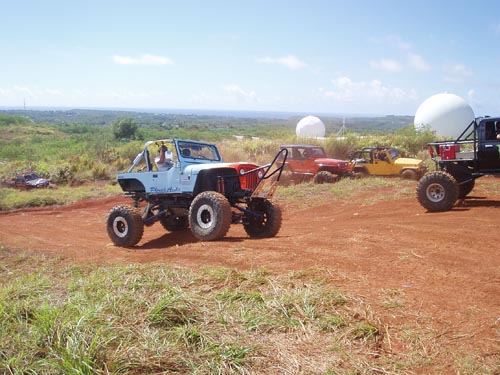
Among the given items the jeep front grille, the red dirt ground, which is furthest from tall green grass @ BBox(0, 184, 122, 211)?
the jeep front grille

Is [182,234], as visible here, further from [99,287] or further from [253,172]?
[99,287]

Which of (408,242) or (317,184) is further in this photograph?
(317,184)

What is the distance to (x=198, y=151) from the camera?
410 inches

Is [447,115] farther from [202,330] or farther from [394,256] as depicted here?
[202,330]

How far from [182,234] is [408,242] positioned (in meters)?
5.21

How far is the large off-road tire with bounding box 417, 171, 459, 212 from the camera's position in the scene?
11391 mm

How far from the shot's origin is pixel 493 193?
45.3 feet

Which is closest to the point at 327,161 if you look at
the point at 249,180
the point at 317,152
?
the point at 317,152

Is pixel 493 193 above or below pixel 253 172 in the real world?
below

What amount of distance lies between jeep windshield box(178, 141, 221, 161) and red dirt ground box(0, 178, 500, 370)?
5.59 feet

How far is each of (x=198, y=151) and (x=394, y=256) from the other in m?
5.10

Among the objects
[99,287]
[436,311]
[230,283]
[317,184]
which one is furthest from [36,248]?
[317,184]

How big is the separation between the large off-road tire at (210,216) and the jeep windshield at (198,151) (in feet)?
4.53

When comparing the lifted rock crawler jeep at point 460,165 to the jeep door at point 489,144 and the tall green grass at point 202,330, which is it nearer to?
the jeep door at point 489,144
